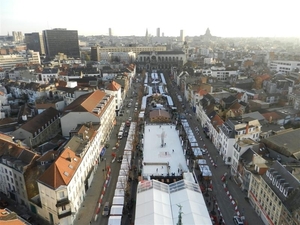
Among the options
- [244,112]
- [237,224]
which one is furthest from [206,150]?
[237,224]

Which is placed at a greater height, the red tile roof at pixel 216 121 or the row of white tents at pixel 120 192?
the red tile roof at pixel 216 121

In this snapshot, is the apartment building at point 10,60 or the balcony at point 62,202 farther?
the apartment building at point 10,60

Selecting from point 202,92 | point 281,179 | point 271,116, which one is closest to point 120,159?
point 281,179

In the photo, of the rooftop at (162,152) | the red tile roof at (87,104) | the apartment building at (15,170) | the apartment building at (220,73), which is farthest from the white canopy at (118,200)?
the apartment building at (220,73)

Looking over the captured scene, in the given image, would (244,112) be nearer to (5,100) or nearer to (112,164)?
(112,164)

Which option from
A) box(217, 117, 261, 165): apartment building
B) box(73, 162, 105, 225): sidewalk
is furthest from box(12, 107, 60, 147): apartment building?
box(217, 117, 261, 165): apartment building

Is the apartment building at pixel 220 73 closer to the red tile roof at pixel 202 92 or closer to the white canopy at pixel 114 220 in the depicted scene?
the red tile roof at pixel 202 92

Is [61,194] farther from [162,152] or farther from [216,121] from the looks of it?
[216,121]
